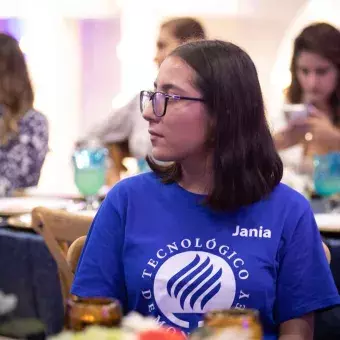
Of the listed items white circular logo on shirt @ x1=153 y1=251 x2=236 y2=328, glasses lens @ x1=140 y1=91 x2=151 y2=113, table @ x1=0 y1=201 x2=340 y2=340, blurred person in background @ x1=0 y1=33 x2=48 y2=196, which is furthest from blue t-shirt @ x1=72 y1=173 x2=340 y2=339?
blurred person in background @ x1=0 y1=33 x2=48 y2=196

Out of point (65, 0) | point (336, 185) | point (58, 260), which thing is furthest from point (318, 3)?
point (58, 260)

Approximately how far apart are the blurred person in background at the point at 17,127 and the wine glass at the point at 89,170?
49 cm

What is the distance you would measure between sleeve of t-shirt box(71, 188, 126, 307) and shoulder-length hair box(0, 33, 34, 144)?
6.16ft

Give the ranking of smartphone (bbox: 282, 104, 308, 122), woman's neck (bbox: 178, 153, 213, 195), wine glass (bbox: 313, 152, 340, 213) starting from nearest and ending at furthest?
woman's neck (bbox: 178, 153, 213, 195) < wine glass (bbox: 313, 152, 340, 213) < smartphone (bbox: 282, 104, 308, 122)

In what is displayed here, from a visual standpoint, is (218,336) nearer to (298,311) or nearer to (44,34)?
(298,311)

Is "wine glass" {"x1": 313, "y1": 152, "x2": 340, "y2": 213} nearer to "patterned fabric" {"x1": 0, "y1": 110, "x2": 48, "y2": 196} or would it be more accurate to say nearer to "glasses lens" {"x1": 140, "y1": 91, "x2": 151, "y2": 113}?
"patterned fabric" {"x1": 0, "y1": 110, "x2": 48, "y2": 196}

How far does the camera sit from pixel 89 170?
2914 mm

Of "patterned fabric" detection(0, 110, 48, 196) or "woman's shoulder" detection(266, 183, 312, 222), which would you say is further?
"patterned fabric" detection(0, 110, 48, 196)

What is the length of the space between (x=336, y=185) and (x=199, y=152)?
136 cm

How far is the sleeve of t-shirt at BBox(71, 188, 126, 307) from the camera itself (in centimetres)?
165

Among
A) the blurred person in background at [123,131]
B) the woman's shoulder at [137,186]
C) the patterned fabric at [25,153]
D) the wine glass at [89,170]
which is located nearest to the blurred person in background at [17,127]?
the patterned fabric at [25,153]

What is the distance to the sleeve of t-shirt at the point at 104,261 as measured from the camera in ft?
5.41

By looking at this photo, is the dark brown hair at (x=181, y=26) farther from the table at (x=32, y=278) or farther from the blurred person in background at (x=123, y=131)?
the table at (x=32, y=278)

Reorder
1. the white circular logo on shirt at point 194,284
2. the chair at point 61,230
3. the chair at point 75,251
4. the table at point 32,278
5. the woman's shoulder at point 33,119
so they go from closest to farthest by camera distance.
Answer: the white circular logo on shirt at point 194,284 → the chair at point 75,251 → the chair at point 61,230 → the table at point 32,278 → the woman's shoulder at point 33,119
